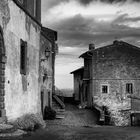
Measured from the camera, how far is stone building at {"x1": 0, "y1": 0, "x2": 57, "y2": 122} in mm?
14047

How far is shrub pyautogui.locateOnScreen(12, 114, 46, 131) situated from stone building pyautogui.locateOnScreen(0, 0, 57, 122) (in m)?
0.25

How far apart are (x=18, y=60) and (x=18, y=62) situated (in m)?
0.09

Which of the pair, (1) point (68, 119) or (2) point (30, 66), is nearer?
(2) point (30, 66)

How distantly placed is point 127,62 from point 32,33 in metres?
19.0

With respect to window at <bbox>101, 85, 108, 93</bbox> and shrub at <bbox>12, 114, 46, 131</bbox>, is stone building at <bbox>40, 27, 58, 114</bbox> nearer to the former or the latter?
shrub at <bbox>12, 114, 46, 131</bbox>

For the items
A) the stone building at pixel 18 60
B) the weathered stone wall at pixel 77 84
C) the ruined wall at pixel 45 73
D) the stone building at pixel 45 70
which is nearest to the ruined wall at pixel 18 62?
the stone building at pixel 18 60

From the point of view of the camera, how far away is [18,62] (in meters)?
16.2

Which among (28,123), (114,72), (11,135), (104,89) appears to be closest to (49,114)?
(28,123)

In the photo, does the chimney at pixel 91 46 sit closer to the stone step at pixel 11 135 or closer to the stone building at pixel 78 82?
the stone building at pixel 78 82

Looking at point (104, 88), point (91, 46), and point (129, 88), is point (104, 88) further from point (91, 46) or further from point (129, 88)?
point (91, 46)

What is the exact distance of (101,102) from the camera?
35.6 metres

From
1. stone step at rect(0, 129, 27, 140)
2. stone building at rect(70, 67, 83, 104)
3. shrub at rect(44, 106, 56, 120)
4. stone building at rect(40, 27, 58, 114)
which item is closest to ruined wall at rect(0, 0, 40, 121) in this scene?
stone step at rect(0, 129, 27, 140)

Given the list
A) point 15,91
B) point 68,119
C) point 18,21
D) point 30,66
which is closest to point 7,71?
point 15,91

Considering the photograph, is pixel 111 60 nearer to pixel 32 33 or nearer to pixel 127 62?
pixel 127 62
